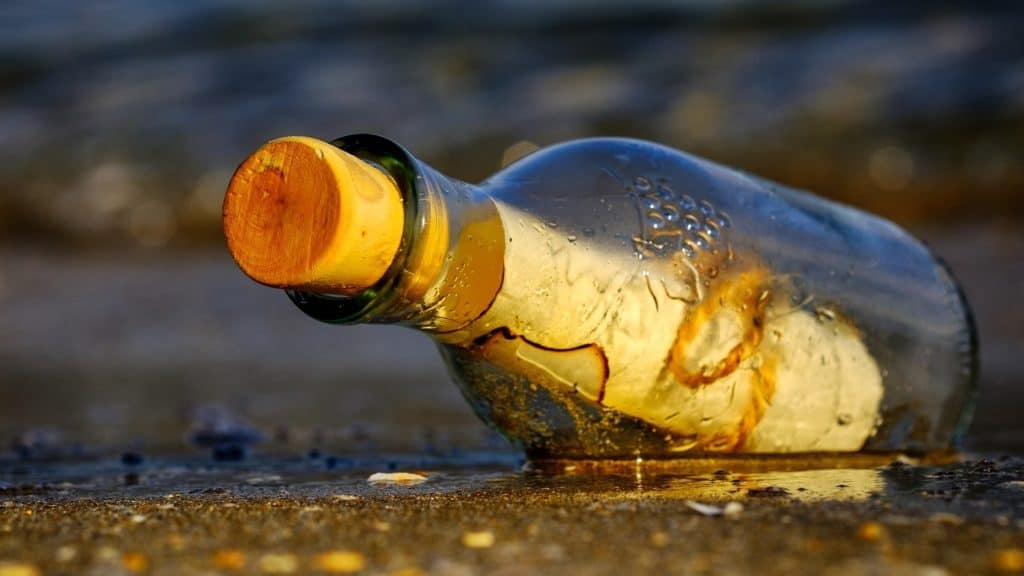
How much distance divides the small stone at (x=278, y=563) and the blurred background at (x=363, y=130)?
1286 mm

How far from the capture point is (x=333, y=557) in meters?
1.19

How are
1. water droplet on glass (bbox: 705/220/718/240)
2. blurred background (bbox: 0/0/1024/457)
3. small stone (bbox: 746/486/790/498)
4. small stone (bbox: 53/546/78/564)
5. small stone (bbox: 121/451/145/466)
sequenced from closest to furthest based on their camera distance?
small stone (bbox: 53/546/78/564), small stone (bbox: 746/486/790/498), water droplet on glass (bbox: 705/220/718/240), small stone (bbox: 121/451/145/466), blurred background (bbox: 0/0/1024/457)

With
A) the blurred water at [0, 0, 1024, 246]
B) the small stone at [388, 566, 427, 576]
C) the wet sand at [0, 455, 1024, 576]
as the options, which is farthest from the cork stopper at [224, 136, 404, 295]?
the blurred water at [0, 0, 1024, 246]

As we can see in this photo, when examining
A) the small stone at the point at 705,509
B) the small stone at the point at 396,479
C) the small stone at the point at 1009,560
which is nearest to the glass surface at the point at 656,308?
the small stone at the point at 396,479

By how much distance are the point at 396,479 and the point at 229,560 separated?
728 mm

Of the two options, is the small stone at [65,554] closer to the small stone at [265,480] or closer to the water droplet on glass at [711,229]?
the small stone at [265,480]

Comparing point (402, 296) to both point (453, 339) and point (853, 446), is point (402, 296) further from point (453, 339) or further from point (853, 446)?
point (853, 446)

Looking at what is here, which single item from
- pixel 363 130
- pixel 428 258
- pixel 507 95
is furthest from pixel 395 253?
pixel 507 95

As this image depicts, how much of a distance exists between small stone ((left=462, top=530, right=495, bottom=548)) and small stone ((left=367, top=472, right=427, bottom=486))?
1.87 feet

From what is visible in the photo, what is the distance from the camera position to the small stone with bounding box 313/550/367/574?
1165 millimetres

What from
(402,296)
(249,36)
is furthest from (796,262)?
(249,36)

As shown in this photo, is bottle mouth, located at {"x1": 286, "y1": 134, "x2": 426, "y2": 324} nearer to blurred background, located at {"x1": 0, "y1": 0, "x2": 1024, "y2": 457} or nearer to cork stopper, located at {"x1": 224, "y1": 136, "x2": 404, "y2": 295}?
cork stopper, located at {"x1": 224, "y1": 136, "x2": 404, "y2": 295}

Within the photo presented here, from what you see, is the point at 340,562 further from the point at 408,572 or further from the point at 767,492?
the point at 767,492

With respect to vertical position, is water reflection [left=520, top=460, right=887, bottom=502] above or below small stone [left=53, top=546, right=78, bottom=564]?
above
